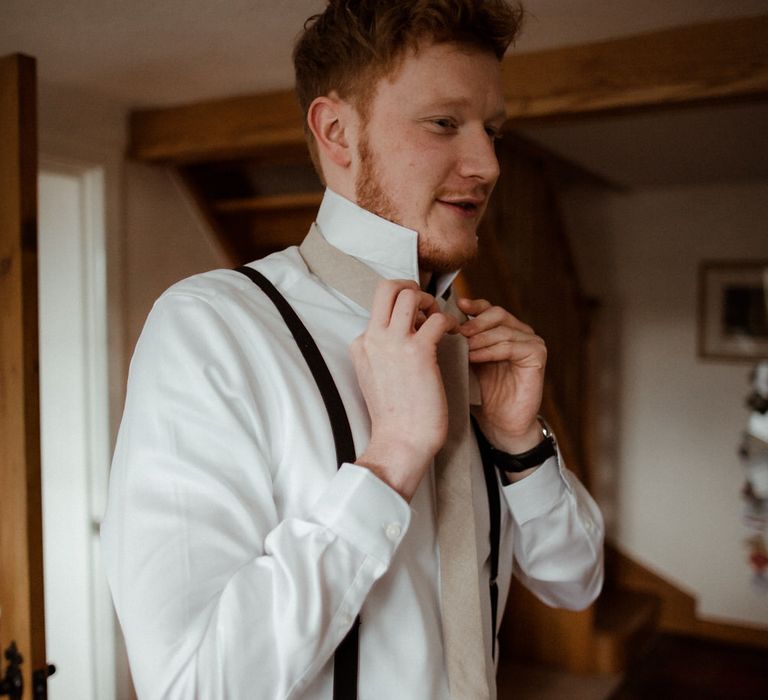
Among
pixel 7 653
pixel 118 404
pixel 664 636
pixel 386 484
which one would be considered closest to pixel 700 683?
pixel 664 636

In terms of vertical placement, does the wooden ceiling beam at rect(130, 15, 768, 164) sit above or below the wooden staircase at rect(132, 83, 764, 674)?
above

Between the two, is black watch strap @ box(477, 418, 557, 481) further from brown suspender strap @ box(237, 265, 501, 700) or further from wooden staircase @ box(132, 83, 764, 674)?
wooden staircase @ box(132, 83, 764, 674)

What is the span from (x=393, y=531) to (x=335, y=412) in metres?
0.16

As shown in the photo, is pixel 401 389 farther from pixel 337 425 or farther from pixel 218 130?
pixel 218 130

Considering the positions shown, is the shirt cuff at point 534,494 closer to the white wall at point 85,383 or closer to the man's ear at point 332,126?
the man's ear at point 332,126

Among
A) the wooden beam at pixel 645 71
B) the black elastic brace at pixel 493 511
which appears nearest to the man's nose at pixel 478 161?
the black elastic brace at pixel 493 511

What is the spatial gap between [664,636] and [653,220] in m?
2.48

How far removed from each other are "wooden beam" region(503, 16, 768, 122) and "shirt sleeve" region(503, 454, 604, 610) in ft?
3.71

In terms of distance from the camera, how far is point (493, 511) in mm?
1024

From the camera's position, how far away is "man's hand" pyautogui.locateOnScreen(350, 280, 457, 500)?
2.56 ft

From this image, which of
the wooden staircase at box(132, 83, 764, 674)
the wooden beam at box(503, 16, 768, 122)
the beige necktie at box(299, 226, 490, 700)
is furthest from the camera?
the wooden staircase at box(132, 83, 764, 674)

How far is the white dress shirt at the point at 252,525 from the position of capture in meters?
0.72

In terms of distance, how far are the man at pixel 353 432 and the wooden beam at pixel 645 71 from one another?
39.2 inches

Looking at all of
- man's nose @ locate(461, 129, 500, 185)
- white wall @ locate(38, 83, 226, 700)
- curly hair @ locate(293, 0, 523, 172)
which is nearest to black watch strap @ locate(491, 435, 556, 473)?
man's nose @ locate(461, 129, 500, 185)
